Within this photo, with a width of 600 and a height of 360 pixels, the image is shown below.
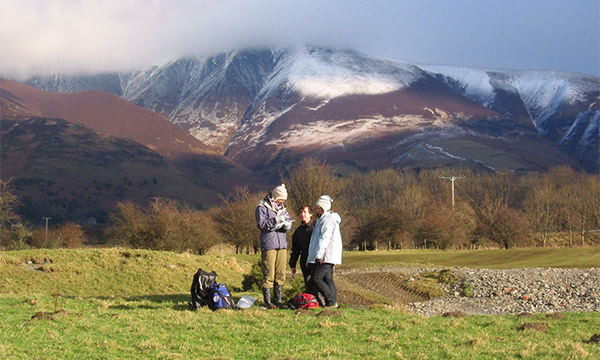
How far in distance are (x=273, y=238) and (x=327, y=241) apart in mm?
1259

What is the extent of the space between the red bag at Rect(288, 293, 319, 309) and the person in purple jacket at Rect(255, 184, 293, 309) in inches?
18.3

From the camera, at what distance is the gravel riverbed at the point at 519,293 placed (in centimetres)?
2086

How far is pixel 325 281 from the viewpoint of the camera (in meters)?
14.7

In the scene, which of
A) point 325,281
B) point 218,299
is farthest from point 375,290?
point 218,299

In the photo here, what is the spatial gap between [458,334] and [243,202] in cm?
5779

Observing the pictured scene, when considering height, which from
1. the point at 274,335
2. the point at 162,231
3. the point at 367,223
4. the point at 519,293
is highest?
the point at 274,335

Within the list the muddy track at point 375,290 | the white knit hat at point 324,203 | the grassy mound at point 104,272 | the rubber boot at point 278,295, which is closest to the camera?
the white knit hat at point 324,203

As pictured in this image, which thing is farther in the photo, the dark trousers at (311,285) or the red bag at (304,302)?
the dark trousers at (311,285)

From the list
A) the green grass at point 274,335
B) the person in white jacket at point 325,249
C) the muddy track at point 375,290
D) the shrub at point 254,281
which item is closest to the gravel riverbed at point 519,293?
the muddy track at point 375,290

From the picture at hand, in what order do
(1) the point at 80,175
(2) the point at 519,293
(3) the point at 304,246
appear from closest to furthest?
(3) the point at 304,246 → (2) the point at 519,293 → (1) the point at 80,175

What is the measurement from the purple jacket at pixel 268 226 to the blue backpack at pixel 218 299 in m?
1.36

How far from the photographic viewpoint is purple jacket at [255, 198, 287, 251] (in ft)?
46.4

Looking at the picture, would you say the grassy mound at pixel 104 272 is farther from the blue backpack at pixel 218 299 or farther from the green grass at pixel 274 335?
the green grass at pixel 274 335

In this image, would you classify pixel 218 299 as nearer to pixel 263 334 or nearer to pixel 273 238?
pixel 273 238
